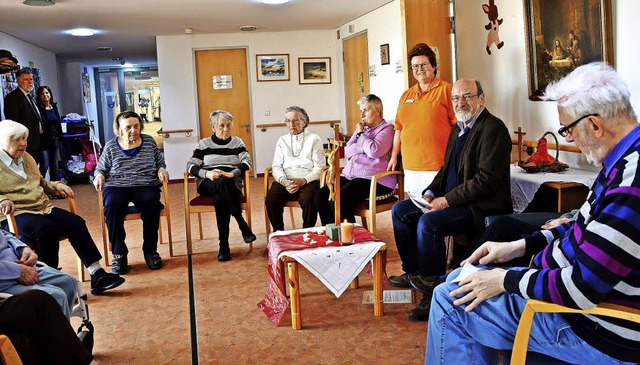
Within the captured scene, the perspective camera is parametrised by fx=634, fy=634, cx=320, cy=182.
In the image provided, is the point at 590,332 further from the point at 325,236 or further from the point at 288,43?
the point at 288,43

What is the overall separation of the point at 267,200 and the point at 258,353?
1902mm

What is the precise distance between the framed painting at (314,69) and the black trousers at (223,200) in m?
5.28

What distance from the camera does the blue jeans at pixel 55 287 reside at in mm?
2611

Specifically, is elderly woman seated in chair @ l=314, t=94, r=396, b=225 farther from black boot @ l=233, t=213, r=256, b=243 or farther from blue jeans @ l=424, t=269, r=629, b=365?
blue jeans @ l=424, t=269, r=629, b=365

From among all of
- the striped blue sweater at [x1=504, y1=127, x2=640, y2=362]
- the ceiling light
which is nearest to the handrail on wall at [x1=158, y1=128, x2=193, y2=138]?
the ceiling light

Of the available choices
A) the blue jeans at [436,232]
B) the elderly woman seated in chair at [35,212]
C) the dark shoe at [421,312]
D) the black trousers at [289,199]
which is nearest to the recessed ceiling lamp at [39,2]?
the elderly woman seated in chair at [35,212]

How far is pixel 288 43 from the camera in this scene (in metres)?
9.75

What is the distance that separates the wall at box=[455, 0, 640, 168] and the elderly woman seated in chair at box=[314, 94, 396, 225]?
0.97 metres

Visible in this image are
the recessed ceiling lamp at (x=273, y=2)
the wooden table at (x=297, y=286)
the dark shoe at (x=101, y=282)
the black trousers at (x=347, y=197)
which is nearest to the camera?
the wooden table at (x=297, y=286)

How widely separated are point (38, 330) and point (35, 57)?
361 inches

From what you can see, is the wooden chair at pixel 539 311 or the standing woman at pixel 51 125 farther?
the standing woman at pixel 51 125

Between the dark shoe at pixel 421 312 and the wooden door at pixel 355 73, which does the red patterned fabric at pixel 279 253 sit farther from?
the wooden door at pixel 355 73

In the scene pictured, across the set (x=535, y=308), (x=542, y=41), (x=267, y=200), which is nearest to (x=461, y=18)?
(x=542, y=41)

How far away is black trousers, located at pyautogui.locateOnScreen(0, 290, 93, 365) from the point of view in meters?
2.23
